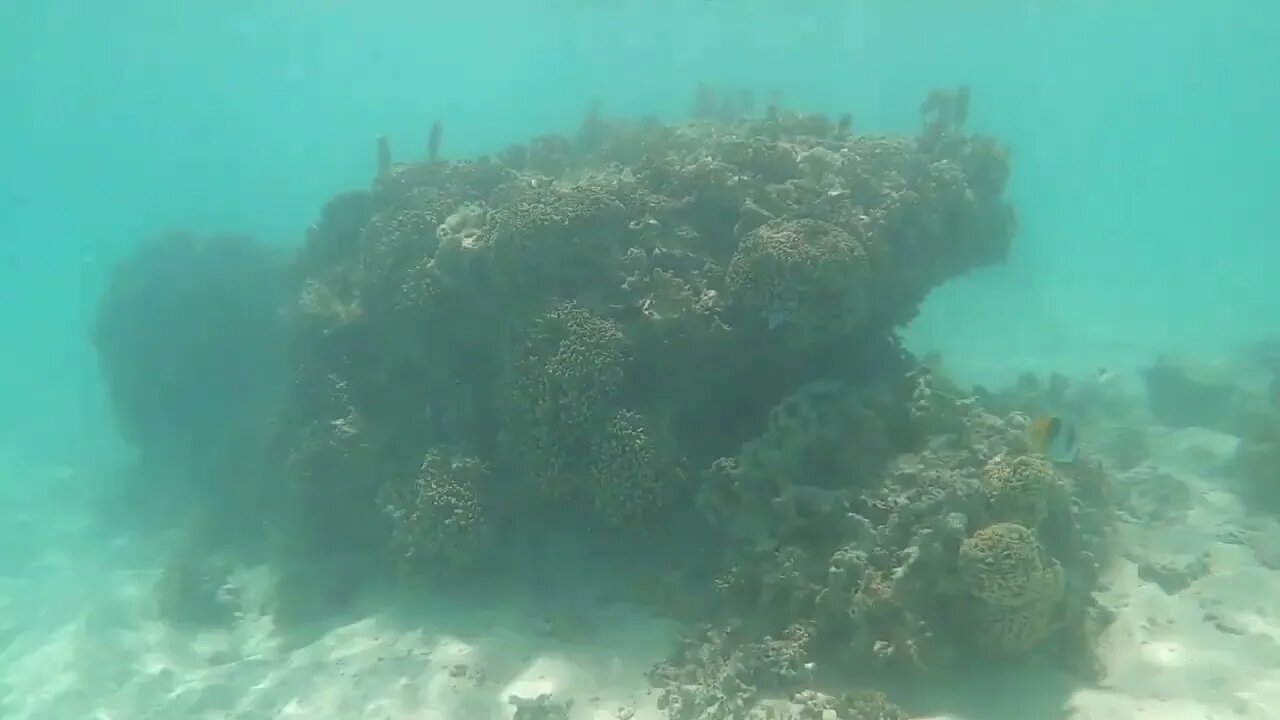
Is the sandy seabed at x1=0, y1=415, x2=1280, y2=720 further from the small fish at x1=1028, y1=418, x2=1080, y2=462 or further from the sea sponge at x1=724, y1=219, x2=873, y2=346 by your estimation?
the sea sponge at x1=724, y1=219, x2=873, y2=346

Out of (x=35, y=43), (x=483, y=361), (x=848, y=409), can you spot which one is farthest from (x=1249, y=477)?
(x=35, y=43)

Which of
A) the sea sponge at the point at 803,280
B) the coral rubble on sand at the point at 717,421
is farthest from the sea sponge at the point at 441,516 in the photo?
the sea sponge at the point at 803,280

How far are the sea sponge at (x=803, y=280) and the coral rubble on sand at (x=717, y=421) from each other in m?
0.03

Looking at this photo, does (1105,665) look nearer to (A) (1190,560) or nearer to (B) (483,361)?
(A) (1190,560)

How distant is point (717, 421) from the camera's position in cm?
955

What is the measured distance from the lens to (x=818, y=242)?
8891 millimetres

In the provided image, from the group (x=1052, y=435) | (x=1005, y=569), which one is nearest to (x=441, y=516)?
(x=1005, y=569)

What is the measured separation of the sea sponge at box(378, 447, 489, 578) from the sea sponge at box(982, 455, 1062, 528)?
6032 mm

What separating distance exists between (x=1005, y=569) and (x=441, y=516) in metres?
6.59

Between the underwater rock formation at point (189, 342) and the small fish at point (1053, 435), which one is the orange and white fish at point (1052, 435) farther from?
the underwater rock formation at point (189, 342)

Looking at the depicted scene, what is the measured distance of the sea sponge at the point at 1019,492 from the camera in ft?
24.2

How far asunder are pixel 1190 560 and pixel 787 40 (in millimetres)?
93623

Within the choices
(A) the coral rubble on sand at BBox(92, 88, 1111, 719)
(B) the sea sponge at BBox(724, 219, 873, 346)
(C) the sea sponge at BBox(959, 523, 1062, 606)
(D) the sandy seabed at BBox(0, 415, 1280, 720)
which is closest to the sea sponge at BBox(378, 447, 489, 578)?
(A) the coral rubble on sand at BBox(92, 88, 1111, 719)

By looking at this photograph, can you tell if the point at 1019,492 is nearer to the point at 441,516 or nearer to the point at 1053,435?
the point at 1053,435
